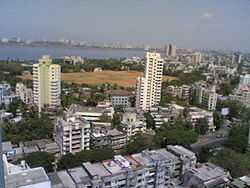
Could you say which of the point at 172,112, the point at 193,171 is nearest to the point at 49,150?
the point at 193,171

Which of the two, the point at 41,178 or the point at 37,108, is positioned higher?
the point at 41,178

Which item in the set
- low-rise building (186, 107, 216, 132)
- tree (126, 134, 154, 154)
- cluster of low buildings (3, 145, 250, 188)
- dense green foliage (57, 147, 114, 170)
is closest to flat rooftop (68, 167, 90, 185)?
cluster of low buildings (3, 145, 250, 188)

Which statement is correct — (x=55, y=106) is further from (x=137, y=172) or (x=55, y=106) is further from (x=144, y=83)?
(x=137, y=172)

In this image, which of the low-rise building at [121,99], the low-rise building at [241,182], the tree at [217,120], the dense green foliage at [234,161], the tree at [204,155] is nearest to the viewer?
the low-rise building at [241,182]

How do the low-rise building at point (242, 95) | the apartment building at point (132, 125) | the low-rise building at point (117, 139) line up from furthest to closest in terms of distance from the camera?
the apartment building at point (132, 125) < the low-rise building at point (242, 95) < the low-rise building at point (117, 139)

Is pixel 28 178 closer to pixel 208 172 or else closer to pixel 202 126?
pixel 208 172

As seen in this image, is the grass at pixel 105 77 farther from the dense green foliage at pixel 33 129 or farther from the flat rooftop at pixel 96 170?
the flat rooftop at pixel 96 170

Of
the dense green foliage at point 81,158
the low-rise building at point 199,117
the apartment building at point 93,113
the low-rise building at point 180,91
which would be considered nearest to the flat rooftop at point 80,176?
the dense green foliage at point 81,158

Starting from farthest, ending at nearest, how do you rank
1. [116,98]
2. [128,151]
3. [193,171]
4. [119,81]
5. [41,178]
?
[119,81] → [116,98] → [128,151] → [193,171] → [41,178]
